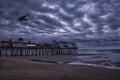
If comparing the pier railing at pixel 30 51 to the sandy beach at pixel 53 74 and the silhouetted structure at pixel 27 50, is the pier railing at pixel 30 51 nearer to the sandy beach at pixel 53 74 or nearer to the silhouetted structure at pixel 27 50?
the silhouetted structure at pixel 27 50

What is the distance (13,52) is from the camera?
161ft

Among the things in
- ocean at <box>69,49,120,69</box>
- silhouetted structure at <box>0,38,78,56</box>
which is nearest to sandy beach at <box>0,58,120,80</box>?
ocean at <box>69,49,120,69</box>

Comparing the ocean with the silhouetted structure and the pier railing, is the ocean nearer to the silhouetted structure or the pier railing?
the pier railing

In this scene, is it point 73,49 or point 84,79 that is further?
point 73,49

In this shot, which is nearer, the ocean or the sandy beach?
the sandy beach

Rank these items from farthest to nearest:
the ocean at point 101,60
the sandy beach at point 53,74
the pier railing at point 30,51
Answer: the pier railing at point 30,51 → the ocean at point 101,60 → the sandy beach at point 53,74

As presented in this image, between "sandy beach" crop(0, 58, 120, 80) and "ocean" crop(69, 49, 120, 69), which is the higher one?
"sandy beach" crop(0, 58, 120, 80)

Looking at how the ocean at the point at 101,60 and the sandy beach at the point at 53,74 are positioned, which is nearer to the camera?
the sandy beach at the point at 53,74

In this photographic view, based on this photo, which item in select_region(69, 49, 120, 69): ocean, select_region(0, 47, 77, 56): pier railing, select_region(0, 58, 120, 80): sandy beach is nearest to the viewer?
select_region(0, 58, 120, 80): sandy beach

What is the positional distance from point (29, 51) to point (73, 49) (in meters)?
21.1

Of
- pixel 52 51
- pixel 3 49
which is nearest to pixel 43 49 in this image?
pixel 52 51

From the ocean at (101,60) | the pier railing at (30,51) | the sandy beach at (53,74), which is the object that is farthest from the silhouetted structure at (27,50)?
the sandy beach at (53,74)

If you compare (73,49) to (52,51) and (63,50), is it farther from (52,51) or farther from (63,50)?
(52,51)

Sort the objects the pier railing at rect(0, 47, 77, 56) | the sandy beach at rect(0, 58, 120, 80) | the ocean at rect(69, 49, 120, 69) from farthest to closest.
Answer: the pier railing at rect(0, 47, 77, 56) → the ocean at rect(69, 49, 120, 69) → the sandy beach at rect(0, 58, 120, 80)
